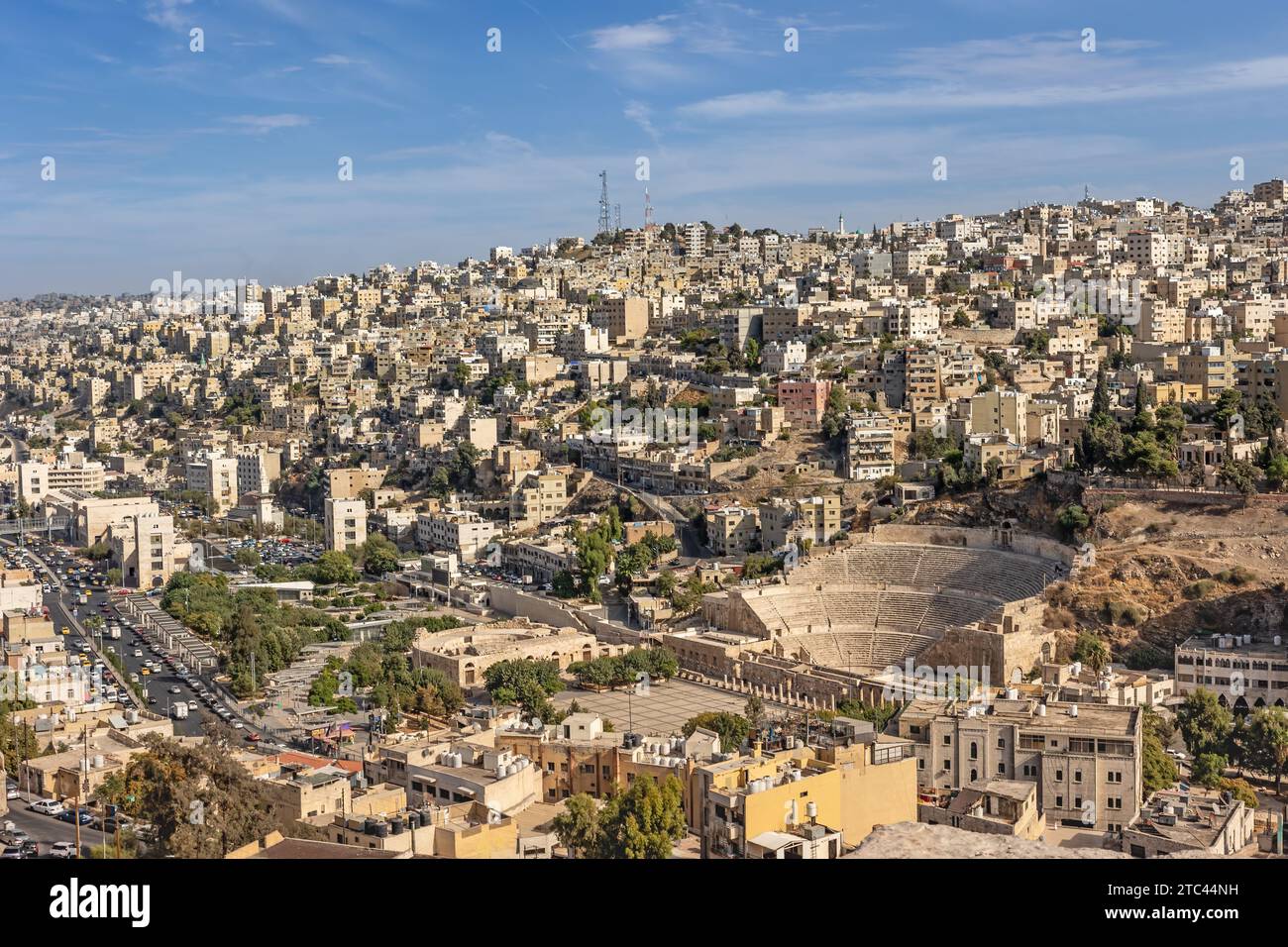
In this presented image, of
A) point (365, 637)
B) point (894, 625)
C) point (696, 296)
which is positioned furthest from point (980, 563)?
point (696, 296)

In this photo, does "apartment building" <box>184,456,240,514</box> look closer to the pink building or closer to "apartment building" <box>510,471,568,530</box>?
"apartment building" <box>510,471,568,530</box>

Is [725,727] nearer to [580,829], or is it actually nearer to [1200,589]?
[580,829]

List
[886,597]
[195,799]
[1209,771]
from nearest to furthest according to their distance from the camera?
[195,799] → [1209,771] → [886,597]

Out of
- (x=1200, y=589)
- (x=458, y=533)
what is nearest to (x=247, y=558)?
(x=458, y=533)

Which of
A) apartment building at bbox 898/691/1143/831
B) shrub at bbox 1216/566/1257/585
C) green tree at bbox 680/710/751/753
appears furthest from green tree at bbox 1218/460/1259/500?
green tree at bbox 680/710/751/753

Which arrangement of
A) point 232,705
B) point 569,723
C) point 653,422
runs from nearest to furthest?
point 569,723, point 232,705, point 653,422
